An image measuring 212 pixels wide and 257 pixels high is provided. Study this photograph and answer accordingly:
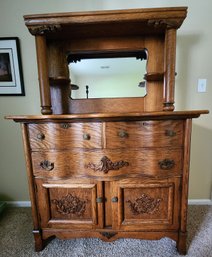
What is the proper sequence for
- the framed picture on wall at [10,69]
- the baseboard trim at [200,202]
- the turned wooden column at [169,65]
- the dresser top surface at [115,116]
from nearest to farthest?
1. the dresser top surface at [115,116]
2. the turned wooden column at [169,65]
3. the framed picture on wall at [10,69]
4. the baseboard trim at [200,202]

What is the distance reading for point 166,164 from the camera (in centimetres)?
95

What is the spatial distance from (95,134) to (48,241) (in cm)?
90

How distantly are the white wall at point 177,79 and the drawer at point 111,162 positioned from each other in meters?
0.65

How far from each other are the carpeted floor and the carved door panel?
19 cm

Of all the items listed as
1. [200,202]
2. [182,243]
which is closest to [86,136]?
[182,243]

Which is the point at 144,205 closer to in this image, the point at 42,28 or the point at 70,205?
the point at 70,205

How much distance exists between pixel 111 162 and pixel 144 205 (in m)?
0.36

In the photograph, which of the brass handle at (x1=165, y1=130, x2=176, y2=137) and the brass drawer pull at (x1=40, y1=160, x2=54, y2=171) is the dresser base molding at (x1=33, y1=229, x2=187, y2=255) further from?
the brass handle at (x1=165, y1=130, x2=176, y2=137)

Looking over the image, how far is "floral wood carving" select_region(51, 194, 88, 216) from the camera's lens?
102cm

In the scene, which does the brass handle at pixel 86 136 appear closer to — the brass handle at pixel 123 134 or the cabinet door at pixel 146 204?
the brass handle at pixel 123 134

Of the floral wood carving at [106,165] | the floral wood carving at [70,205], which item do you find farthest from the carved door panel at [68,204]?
the floral wood carving at [106,165]

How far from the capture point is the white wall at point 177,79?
1305 mm

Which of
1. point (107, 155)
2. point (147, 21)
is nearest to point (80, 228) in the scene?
point (107, 155)

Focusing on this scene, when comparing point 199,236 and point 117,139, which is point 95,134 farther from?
point 199,236
